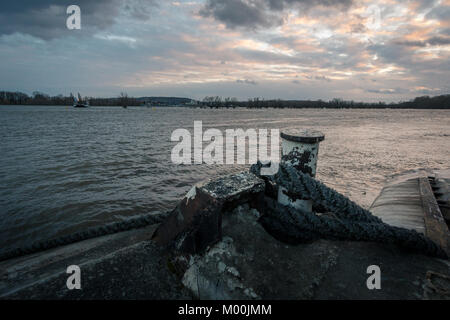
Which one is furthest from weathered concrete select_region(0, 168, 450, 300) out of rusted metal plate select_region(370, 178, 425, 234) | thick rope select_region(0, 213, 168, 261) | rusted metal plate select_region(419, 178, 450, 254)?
rusted metal plate select_region(370, 178, 425, 234)

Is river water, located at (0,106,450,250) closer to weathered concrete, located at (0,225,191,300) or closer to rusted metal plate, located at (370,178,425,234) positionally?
rusted metal plate, located at (370,178,425,234)

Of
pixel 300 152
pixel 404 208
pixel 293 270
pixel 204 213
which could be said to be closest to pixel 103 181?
pixel 204 213

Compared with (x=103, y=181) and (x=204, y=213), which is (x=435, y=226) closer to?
(x=204, y=213)

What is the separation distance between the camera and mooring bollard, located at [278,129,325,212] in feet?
7.36

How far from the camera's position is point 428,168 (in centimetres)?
963

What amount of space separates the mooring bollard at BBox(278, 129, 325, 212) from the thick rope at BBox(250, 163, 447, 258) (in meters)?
0.18

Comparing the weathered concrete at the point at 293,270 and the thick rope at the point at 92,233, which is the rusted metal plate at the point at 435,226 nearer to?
the weathered concrete at the point at 293,270

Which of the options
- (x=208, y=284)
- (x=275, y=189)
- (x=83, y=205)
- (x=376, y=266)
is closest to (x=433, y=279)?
(x=376, y=266)

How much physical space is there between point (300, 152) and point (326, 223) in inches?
31.5

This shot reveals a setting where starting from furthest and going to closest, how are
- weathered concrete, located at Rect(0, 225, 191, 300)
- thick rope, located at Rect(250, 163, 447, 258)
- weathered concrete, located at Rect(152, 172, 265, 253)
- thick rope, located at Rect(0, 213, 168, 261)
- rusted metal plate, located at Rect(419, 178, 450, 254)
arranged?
1. thick rope, located at Rect(0, 213, 168, 261)
2. rusted metal plate, located at Rect(419, 178, 450, 254)
3. thick rope, located at Rect(250, 163, 447, 258)
4. weathered concrete, located at Rect(152, 172, 265, 253)
5. weathered concrete, located at Rect(0, 225, 191, 300)

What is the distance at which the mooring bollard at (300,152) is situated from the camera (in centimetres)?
224

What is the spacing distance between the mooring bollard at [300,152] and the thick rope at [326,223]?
0.18m
